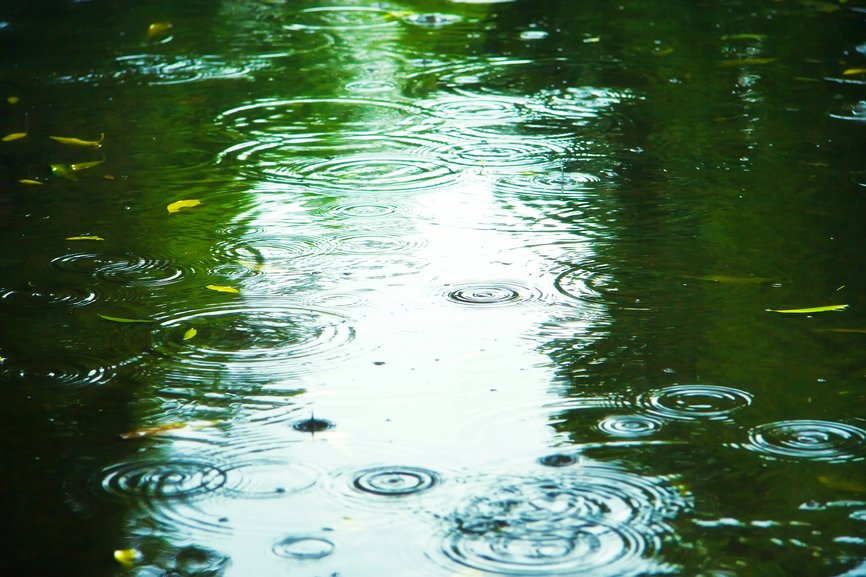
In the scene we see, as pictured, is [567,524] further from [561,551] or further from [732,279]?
[732,279]

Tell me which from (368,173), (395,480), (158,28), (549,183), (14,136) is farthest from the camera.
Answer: (158,28)

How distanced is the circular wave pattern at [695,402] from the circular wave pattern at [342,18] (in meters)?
5.36

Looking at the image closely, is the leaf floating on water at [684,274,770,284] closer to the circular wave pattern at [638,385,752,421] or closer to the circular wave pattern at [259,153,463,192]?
the circular wave pattern at [638,385,752,421]

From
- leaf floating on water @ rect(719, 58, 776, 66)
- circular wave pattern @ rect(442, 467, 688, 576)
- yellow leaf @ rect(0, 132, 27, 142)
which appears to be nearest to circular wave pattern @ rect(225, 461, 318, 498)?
circular wave pattern @ rect(442, 467, 688, 576)

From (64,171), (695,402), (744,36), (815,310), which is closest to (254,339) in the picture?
(695,402)

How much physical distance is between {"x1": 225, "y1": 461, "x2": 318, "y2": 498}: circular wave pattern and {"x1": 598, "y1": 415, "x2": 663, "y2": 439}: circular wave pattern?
2.31ft

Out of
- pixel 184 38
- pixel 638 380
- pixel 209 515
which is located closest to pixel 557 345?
pixel 638 380

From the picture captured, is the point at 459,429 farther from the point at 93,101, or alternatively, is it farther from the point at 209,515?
the point at 93,101

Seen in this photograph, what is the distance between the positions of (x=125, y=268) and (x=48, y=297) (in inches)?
11.9

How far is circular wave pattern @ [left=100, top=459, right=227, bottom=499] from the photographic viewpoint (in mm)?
2492

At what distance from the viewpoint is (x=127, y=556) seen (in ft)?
7.41

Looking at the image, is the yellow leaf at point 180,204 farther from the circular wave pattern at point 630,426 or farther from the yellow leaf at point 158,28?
the yellow leaf at point 158,28

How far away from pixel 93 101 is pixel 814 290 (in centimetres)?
387

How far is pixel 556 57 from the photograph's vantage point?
259 inches
